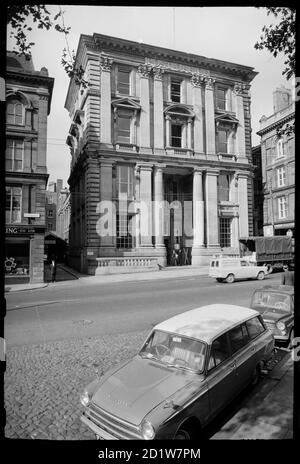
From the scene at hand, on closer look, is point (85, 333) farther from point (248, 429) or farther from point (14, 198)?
point (14, 198)

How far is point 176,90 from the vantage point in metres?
32.5

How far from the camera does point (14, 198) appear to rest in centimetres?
2216

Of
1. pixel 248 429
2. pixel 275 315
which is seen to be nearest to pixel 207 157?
pixel 275 315

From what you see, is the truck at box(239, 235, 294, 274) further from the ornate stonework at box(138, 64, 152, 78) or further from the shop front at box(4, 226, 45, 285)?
the ornate stonework at box(138, 64, 152, 78)

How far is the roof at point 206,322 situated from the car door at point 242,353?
0.19 m

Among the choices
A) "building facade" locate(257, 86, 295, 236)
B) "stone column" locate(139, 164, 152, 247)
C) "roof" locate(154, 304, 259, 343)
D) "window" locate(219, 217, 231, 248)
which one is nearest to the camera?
"roof" locate(154, 304, 259, 343)

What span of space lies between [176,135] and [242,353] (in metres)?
30.4

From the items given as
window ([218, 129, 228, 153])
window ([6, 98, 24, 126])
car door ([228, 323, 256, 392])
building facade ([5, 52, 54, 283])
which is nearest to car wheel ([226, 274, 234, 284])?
car door ([228, 323, 256, 392])

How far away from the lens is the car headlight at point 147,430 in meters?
3.49

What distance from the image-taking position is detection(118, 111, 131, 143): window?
30.2 metres

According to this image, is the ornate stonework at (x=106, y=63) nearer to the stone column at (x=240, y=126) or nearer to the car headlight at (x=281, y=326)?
the stone column at (x=240, y=126)

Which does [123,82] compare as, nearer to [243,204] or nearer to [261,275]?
[243,204]

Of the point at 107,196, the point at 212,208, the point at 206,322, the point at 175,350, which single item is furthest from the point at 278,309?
the point at 212,208

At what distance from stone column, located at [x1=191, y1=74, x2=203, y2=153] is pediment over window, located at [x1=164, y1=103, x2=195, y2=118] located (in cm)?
78
